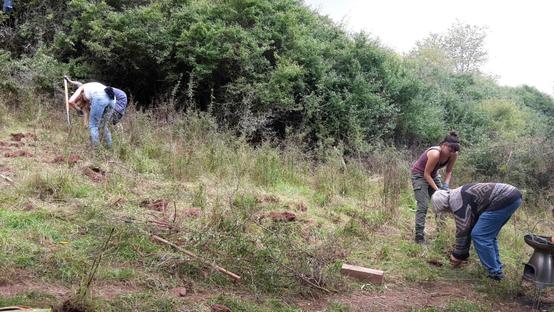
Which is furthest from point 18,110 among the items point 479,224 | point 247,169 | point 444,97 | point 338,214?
point 444,97

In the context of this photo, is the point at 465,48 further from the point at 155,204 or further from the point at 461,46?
the point at 155,204

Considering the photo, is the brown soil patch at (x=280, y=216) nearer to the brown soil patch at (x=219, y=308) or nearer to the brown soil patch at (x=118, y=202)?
the brown soil patch at (x=118, y=202)

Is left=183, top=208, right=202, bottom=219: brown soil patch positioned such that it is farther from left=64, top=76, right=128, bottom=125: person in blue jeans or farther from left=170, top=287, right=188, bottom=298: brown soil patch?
left=64, top=76, right=128, bottom=125: person in blue jeans

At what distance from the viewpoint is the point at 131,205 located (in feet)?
17.3

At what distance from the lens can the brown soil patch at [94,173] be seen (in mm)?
5858

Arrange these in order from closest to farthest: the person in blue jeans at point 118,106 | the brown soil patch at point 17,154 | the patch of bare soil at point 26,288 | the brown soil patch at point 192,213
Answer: the patch of bare soil at point 26,288, the brown soil patch at point 192,213, the brown soil patch at point 17,154, the person in blue jeans at point 118,106

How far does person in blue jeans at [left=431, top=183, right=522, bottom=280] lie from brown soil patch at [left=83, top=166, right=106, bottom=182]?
13.0 ft

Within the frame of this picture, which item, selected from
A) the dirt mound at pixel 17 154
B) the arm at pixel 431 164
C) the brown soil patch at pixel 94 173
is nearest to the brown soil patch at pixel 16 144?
the dirt mound at pixel 17 154

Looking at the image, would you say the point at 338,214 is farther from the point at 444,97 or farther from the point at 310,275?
the point at 444,97

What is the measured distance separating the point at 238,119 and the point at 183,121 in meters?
1.75

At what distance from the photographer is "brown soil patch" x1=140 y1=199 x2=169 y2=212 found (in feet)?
17.3

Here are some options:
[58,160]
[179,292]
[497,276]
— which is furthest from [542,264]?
[58,160]

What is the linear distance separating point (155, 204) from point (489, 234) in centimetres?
341

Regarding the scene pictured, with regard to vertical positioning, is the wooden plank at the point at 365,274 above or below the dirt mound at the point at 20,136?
below
